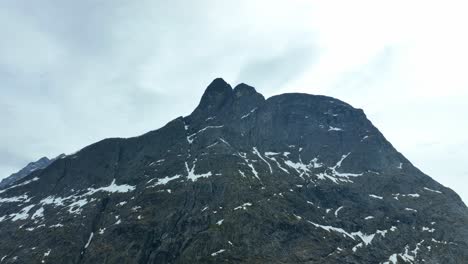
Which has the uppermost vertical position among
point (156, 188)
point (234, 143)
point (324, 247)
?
point (234, 143)

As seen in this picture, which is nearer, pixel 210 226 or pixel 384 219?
pixel 210 226

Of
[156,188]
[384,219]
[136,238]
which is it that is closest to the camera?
[136,238]

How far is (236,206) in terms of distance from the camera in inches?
5640

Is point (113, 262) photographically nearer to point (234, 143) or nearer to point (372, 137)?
point (234, 143)

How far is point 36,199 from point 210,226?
92.1 m

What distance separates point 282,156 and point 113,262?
8779cm

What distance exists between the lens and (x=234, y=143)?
621ft

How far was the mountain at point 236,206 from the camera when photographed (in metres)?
130

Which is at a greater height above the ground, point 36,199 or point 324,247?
point 36,199

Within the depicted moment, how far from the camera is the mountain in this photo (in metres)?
130

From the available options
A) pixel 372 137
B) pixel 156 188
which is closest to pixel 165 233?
pixel 156 188

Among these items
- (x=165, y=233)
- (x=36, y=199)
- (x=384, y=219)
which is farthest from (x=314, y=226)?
(x=36, y=199)

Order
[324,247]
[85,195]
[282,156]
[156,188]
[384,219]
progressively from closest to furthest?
[324,247], [384,219], [156,188], [85,195], [282,156]

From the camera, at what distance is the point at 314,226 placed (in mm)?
138000
